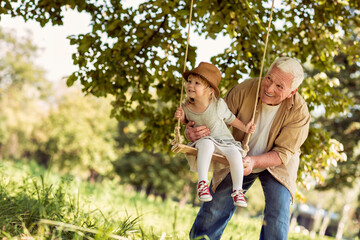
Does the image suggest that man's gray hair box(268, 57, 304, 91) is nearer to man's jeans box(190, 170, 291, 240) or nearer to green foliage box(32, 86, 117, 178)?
man's jeans box(190, 170, 291, 240)

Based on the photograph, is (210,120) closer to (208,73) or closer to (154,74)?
(208,73)

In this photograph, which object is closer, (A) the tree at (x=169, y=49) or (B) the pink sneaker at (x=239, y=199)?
(B) the pink sneaker at (x=239, y=199)

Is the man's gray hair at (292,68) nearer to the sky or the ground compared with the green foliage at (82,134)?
nearer to the sky

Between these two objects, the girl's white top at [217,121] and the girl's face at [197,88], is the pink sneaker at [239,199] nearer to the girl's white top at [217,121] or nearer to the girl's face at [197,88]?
the girl's white top at [217,121]

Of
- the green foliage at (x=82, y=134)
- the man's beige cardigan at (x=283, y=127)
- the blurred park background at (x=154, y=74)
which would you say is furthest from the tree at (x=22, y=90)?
the man's beige cardigan at (x=283, y=127)

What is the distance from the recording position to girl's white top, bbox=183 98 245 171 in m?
3.59

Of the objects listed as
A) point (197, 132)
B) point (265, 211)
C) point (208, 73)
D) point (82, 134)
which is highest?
point (208, 73)

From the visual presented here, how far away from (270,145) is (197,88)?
2.92 ft

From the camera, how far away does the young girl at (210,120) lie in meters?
3.37

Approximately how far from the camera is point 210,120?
3607mm

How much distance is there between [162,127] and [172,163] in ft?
72.1

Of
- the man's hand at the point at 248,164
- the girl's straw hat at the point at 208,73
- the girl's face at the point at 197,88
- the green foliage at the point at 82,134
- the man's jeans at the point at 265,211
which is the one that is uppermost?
the girl's straw hat at the point at 208,73

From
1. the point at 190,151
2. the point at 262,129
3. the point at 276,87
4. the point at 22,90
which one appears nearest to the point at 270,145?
the point at 262,129

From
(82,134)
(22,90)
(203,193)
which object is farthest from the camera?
(22,90)
